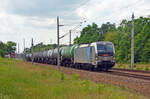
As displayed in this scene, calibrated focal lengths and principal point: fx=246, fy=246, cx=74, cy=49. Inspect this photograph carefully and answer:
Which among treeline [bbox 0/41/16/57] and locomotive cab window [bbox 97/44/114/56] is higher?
treeline [bbox 0/41/16/57]

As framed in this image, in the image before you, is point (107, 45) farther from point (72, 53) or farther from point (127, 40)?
point (127, 40)

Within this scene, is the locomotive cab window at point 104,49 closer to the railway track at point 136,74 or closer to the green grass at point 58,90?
the railway track at point 136,74

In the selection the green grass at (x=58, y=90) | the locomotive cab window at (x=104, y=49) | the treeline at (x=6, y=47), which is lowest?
the green grass at (x=58, y=90)

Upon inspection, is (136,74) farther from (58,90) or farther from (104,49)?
(58,90)

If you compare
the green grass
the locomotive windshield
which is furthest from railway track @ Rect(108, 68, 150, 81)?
the green grass

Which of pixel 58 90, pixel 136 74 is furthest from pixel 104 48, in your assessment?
pixel 58 90

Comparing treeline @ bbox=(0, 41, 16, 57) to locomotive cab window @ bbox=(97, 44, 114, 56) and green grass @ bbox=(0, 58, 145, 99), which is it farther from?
green grass @ bbox=(0, 58, 145, 99)

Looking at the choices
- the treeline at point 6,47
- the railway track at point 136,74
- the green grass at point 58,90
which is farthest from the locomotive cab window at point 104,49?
the treeline at point 6,47

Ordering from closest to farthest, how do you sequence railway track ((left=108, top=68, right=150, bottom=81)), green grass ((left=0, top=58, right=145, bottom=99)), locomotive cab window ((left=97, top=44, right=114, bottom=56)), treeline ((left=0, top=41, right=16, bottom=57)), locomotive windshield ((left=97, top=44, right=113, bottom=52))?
1. green grass ((left=0, top=58, right=145, bottom=99))
2. railway track ((left=108, top=68, right=150, bottom=81))
3. locomotive cab window ((left=97, top=44, right=114, bottom=56))
4. locomotive windshield ((left=97, top=44, right=113, bottom=52))
5. treeline ((left=0, top=41, right=16, bottom=57))

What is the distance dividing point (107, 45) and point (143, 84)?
12.1 meters

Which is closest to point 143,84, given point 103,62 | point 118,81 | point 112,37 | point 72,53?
point 118,81

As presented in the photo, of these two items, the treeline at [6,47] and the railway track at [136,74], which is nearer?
the railway track at [136,74]

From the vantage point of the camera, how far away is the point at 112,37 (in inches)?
2773

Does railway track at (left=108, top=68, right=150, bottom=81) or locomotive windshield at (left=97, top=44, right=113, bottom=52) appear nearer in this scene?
railway track at (left=108, top=68, right=150, bottom=81)
